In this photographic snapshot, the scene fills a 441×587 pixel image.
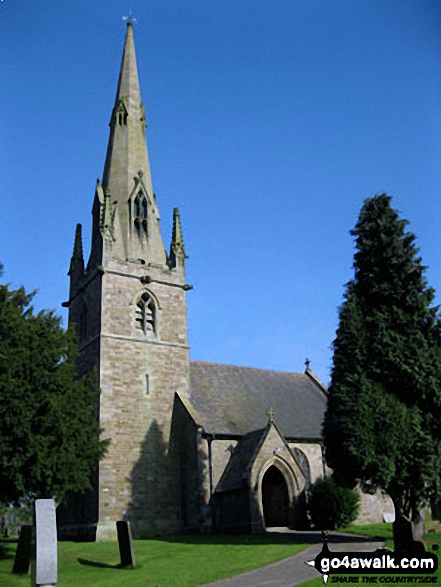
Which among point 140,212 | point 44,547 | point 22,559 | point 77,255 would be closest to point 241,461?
point 22,559

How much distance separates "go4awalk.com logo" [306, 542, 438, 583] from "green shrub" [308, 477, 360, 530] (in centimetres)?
1497

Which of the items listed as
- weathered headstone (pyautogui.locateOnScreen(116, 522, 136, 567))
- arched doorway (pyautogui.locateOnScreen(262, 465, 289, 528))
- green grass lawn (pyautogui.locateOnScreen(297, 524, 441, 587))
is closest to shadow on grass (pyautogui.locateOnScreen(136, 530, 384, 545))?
green grass lawn (pyautogui.locateOnScreen(297, 524, 441, 587))

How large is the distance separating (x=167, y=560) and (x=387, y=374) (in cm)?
997

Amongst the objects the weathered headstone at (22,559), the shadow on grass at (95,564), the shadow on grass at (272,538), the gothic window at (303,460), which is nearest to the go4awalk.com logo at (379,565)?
the shadow on grass at (95,564)

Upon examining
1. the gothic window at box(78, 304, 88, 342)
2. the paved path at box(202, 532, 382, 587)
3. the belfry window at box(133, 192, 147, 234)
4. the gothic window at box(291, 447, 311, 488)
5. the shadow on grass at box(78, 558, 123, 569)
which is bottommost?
the shadow on grass at box(78, 558, 123, 569)

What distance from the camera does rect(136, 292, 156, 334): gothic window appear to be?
3250 centimetres

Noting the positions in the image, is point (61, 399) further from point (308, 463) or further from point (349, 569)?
point (308, 463)

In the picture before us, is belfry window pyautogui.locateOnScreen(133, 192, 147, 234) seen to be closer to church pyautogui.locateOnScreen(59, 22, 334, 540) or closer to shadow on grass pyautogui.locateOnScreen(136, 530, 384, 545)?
church pyautogui.locateOnScreen(59, 22, 334, 540)

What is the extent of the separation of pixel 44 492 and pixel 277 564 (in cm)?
966

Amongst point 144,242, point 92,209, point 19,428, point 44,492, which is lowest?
point 44,492

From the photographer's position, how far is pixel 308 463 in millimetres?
32531

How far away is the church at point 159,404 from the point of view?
2809 centimetres

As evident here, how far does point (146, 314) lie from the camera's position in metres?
32.8

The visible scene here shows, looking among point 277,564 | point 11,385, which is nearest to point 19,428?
point 11,385
